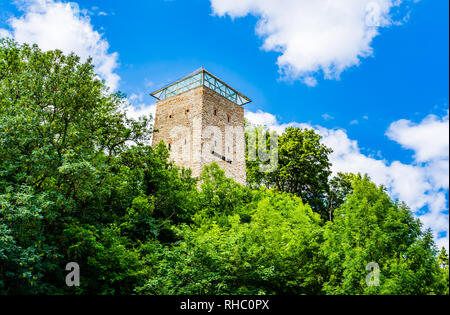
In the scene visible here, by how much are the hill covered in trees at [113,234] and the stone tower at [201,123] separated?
8635 millimetres

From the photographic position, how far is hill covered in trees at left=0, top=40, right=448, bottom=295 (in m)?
9.66

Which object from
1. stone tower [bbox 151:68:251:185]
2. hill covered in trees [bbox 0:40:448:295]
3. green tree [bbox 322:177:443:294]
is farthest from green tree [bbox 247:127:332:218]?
green tree [bbox 322:177:443:294]

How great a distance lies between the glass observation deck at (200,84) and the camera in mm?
25641

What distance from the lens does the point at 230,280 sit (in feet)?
36.8

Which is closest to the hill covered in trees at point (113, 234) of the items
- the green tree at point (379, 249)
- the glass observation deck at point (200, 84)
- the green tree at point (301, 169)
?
the green tree at point (379, 249)

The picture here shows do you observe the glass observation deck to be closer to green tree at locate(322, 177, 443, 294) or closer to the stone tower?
the stone tower

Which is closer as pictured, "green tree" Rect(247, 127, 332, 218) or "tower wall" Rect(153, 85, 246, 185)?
"tower wall" Rect(153, 85, 246, 185)

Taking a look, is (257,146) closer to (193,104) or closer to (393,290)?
(193,104)

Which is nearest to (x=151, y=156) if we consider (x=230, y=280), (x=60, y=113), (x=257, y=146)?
(x=60, y=113)

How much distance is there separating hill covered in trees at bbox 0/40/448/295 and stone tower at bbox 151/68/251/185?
8.63m

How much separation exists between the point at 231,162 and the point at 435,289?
1731 centimetres

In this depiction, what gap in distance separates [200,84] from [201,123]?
10.6 ft

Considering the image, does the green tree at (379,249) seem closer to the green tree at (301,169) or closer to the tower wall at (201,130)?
the tower wall at (201,130)

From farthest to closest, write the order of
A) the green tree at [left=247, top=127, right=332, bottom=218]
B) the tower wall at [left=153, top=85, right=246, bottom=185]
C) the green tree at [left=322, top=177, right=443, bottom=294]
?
the green tree at [left=247, top=127, right=332, bottom=218] → the tower wall at [left=153, top=85, right=246, bottom=185] → the green tree at [left=322, top=177, right=443, bottom=294]
